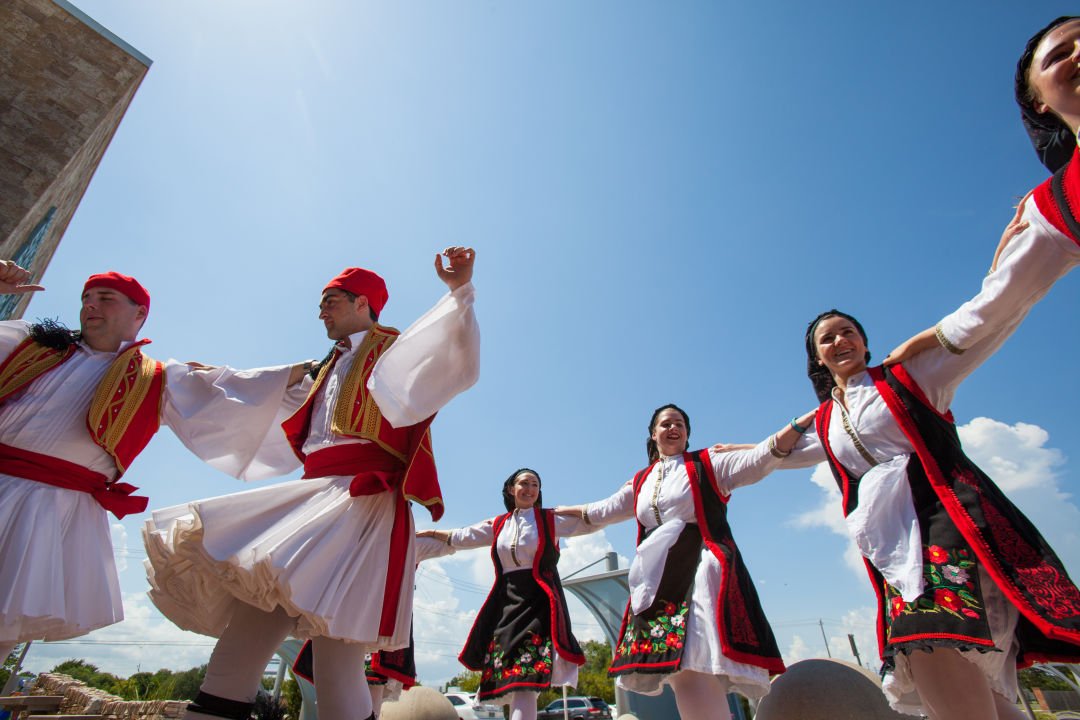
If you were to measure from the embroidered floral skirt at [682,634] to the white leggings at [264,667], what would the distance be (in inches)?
60.7

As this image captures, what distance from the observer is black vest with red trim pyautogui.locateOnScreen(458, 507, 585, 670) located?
3930 millimetres

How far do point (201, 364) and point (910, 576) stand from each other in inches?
120

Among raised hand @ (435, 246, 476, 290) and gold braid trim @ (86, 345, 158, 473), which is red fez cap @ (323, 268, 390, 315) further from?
gold braid trim @ (86, 345, 158, 473)

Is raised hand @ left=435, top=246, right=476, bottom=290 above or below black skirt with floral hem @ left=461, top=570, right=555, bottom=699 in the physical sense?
above

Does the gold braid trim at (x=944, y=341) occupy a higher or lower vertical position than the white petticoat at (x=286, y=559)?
higher

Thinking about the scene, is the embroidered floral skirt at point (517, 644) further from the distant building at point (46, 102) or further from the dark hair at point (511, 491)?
the distant building at point (46, 102)

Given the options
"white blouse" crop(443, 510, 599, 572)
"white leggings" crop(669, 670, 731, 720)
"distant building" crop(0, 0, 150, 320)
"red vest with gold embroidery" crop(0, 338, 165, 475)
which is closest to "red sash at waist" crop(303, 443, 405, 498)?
"red vest with gold embroidery" crop(0, 338, 165, 475)

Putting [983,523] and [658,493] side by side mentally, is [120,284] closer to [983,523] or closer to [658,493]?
[658,493]

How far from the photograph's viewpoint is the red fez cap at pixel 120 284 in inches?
111

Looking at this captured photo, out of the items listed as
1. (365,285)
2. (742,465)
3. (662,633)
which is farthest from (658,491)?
(365,285)

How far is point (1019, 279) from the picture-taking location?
6.05 feet

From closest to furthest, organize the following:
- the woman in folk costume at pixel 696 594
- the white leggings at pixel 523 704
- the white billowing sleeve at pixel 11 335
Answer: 1. the white billowing sleeve at pixel 11 335
2. the woman in folk costume at pixel 696 594
3. the white leggings at pixel 523 704

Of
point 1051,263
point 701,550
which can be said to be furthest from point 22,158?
point 1051,263

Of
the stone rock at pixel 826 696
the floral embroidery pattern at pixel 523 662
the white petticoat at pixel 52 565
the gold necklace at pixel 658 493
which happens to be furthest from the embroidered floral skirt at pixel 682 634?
the white petticoat at pixel 52 565
